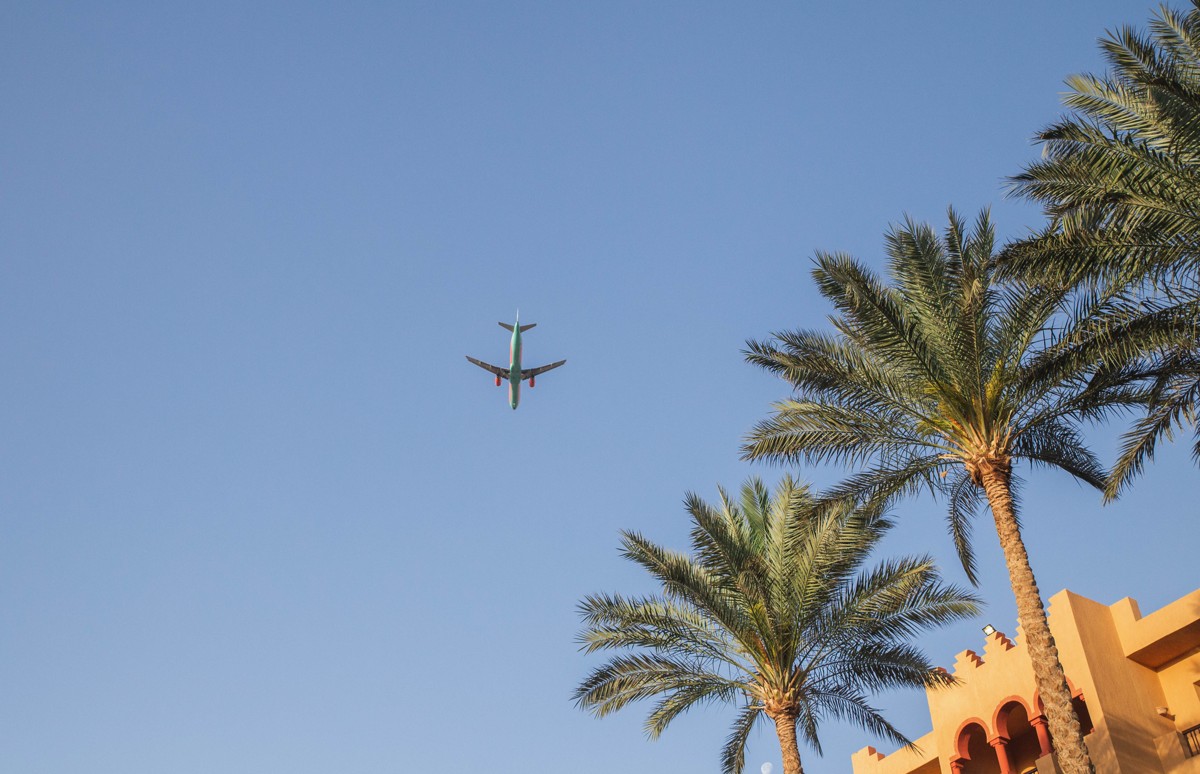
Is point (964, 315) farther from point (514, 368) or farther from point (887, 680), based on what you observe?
point (514, 368)

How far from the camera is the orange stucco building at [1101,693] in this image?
77.5 ft

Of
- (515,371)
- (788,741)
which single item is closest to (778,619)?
(788,741)

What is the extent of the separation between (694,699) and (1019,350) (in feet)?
28.4

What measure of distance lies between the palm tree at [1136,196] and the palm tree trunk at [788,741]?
8213mm

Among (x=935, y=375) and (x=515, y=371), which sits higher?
(x=515, y=371)

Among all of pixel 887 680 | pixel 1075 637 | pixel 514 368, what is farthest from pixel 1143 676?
pixel 514 368

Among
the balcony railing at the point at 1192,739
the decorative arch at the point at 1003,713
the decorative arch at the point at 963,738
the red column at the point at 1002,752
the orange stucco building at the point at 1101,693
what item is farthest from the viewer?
the decorative arch at the point at 963,738

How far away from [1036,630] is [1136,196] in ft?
20.5

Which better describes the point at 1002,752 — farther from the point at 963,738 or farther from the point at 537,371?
the point at 537,371

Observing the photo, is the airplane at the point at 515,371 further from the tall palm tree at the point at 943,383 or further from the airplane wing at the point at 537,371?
the tall palm tree at the point at 943,383

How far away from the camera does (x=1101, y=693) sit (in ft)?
78.9

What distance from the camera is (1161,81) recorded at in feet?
48.0

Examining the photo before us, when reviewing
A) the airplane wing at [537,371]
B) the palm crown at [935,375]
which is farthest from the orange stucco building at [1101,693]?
the airplane wing at [537,371]

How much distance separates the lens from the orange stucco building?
23.6m
